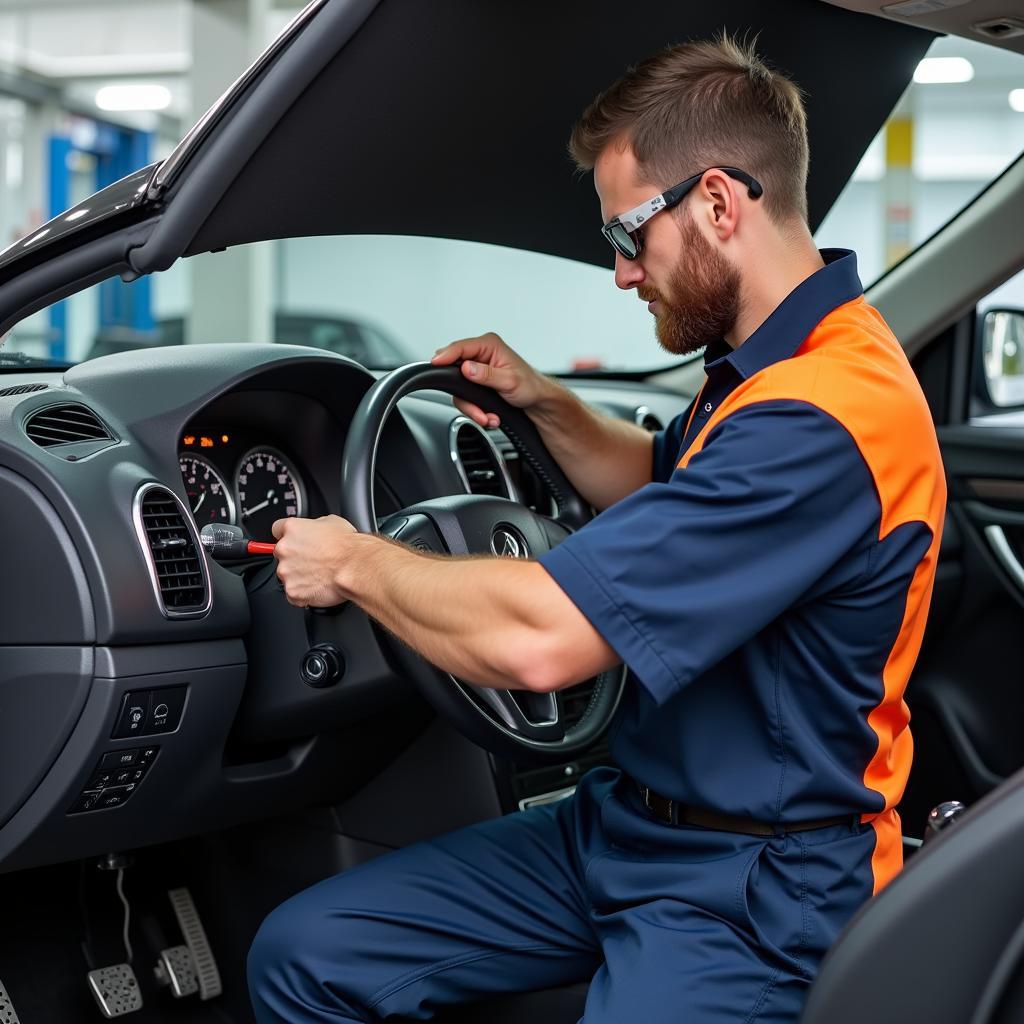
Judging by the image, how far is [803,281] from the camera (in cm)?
148

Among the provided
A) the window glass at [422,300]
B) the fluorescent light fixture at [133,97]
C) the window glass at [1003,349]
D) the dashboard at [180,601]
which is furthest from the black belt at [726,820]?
the fluorescent light fixture at [133,97]

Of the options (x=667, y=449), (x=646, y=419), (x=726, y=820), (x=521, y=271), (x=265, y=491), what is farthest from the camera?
(x=521, y=271)

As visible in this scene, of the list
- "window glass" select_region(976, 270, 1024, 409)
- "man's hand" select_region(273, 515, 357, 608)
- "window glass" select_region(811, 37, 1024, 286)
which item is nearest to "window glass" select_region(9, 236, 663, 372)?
"window glass" select_region(811, 37, 1024, 286)

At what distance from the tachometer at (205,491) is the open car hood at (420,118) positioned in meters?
0.42

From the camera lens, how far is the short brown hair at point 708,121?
4.80 ft

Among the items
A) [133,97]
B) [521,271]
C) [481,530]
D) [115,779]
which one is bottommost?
[115,779]

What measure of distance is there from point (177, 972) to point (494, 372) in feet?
3.82

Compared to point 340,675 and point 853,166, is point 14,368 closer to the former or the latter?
point 340,675

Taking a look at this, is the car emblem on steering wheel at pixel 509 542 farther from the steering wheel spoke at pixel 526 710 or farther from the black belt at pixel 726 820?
the black belt at pixel 726 820

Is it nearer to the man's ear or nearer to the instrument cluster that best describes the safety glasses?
the man's ear

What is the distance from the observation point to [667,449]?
1.97 meters

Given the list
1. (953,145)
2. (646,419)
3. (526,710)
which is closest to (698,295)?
(526,710)

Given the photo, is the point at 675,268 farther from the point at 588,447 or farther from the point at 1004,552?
the point at 1004,552

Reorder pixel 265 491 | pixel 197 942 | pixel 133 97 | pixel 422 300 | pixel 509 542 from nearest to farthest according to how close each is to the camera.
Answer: pixel 509 542 < pixel 265 491 < pixel 197 942 < pixel 422 300 < pixel 133 97
